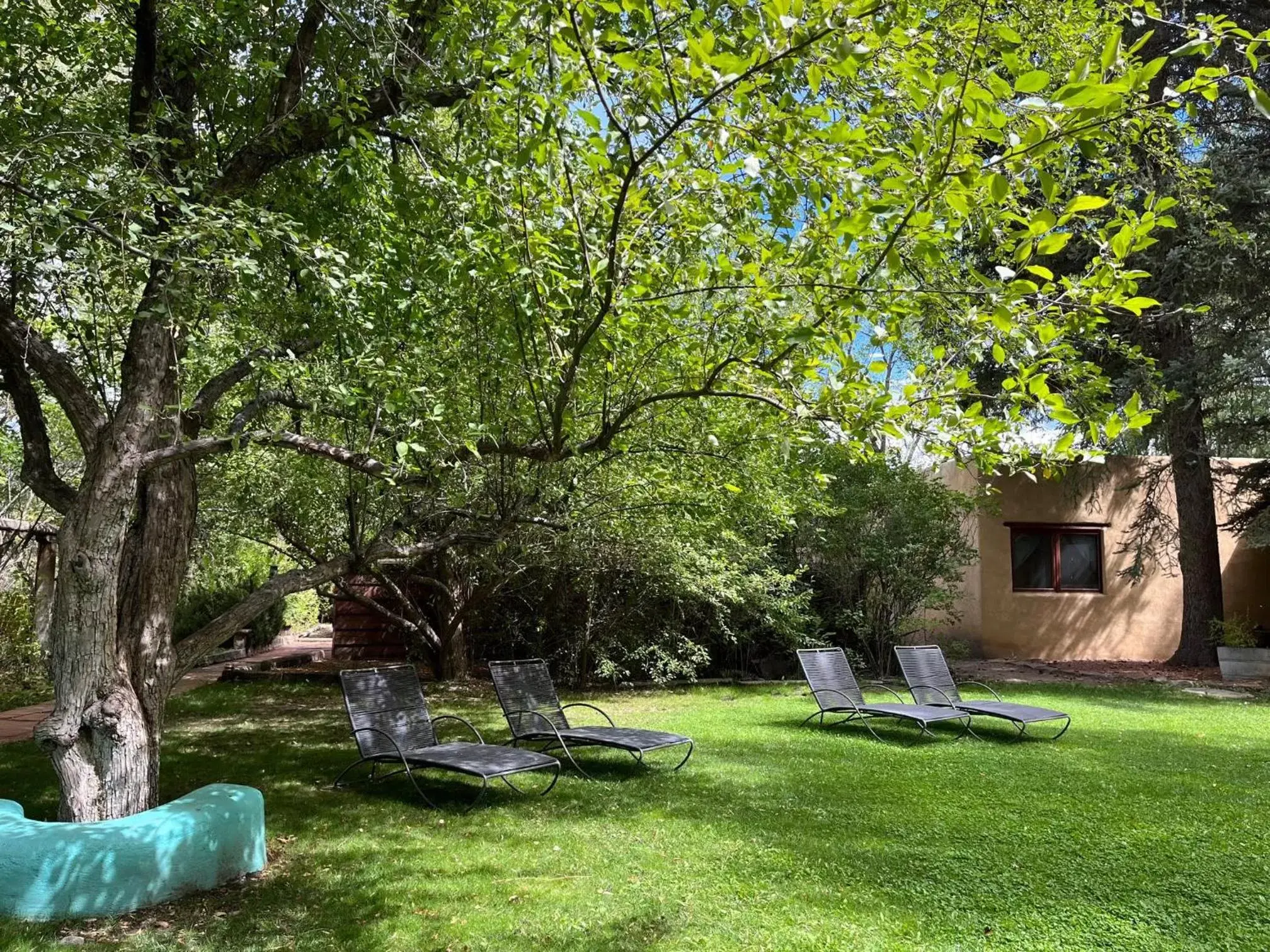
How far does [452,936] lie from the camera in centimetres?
422

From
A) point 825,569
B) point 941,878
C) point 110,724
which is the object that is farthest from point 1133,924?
point 825,569

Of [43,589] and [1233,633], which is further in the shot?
[1233,633]

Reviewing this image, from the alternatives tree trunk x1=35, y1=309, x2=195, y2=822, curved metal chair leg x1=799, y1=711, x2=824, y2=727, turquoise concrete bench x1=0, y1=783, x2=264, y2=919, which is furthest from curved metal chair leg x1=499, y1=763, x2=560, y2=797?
curved metal chair leg x1=799, y1=711, x2=824, y2=727

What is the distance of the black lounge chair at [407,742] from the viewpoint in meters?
6.59

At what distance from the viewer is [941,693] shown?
9.94 m

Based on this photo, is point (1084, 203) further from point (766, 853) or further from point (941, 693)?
point (941, 693)

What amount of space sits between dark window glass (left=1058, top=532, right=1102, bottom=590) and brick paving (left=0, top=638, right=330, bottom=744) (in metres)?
15.0

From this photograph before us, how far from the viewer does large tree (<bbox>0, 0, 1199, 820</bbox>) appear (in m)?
3.39

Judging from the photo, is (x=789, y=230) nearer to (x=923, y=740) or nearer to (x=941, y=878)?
(x=941, y=878)

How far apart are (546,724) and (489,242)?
4834mm

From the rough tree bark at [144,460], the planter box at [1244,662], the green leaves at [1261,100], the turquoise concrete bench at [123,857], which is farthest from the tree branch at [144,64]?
the planter box at [1244,662]

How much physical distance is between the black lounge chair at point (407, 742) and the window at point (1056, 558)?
1311cm

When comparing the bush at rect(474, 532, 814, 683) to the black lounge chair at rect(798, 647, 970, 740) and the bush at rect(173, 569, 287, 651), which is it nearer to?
the black lounge chair at rect(798, 647, 970, 740)

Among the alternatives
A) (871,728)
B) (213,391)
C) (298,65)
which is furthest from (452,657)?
(298,65)
